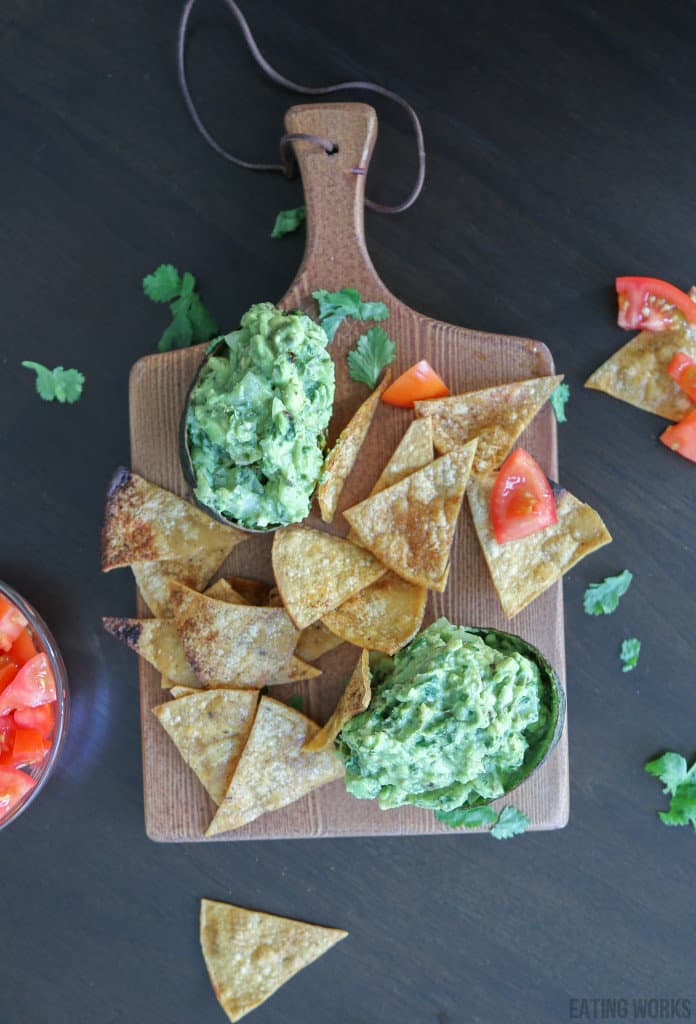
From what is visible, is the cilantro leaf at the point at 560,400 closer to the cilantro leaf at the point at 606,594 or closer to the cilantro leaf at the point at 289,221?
the cilantro leaf at the point at 606,594

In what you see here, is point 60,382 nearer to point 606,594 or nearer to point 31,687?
point 31,687

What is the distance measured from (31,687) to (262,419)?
40.7 inches

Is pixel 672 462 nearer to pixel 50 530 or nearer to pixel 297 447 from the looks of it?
pixel 297 447

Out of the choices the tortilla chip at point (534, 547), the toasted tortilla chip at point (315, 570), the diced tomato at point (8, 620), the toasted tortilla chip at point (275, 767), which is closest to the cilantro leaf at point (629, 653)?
the tortilla chip at point (534, 547)

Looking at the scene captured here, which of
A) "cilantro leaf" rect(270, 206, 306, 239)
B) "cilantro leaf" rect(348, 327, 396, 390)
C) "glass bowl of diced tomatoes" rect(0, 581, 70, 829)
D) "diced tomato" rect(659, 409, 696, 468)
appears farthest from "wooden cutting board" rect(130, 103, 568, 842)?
"diced tomato" rect(659, 409, 696, 468)

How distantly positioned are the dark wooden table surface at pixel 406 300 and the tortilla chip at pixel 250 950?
6 centimetres

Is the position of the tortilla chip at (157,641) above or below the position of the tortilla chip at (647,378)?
below

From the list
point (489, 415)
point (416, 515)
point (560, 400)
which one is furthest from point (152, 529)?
point (560, 400)

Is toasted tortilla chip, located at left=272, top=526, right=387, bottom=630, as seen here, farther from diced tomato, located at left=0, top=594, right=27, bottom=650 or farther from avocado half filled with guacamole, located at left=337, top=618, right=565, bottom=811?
diced tomato, located at left=0, top=594, right=27, bottom=650

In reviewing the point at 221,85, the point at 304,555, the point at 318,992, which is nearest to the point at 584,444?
the point at 304,555

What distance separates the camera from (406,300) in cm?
266

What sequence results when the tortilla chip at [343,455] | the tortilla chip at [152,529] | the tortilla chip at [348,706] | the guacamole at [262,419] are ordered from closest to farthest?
the guacamole at [262,419] → the tortilla chip at [348,706] → the tortilla chip at [343,455] → the tortilla chip at [152,529]

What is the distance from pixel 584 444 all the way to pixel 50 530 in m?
1.63

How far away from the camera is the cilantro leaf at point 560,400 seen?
8.34 ft
